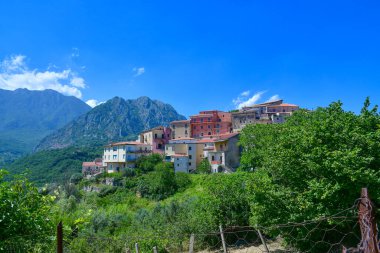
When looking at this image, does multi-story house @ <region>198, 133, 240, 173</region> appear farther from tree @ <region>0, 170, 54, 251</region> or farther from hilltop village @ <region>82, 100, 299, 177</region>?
tree @ <region>0, 170, 54, 251</region>

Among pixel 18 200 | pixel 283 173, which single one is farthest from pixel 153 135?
pixel 18 200

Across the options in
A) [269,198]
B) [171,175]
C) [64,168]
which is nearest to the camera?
[269,198]

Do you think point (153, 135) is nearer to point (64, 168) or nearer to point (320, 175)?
point (64, 168)

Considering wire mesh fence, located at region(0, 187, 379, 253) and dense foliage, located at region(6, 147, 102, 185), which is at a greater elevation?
dense foliage, located at region(6, 147, 102, 185)

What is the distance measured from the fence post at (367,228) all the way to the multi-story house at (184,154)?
5320 centimetres

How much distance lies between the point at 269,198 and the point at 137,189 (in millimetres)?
36822

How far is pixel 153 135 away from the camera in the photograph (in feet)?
225

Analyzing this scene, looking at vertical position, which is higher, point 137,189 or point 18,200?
point 18,200

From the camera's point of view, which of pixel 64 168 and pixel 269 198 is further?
pixel 64 168

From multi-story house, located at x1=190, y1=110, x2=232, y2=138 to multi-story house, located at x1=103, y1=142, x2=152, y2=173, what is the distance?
42.2 ft

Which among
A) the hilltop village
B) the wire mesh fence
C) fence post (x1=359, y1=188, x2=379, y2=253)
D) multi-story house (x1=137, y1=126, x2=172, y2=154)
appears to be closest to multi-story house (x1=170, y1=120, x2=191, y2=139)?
the hilltop village

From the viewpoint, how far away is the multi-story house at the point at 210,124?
71500 millimetres

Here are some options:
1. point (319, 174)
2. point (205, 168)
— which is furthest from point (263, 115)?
→ point (319, 174)

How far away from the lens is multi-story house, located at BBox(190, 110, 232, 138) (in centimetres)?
7150
